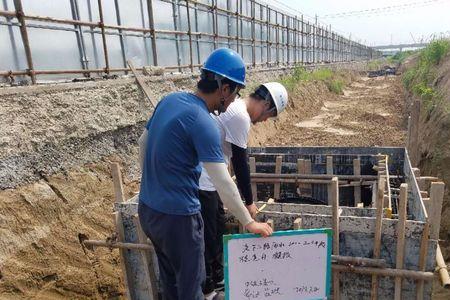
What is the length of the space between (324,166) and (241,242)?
9.19 ft

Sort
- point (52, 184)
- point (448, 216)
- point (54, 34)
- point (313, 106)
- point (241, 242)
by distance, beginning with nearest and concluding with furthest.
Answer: point (241, 242) → point (52, 184) → point (448, 216) → point (54, 34) → point (313, 106)

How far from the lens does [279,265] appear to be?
7.43 feet

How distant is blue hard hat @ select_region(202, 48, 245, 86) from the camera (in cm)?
228

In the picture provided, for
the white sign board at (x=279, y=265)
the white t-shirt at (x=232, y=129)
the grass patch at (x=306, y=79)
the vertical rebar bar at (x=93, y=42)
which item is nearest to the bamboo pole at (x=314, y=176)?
the white t-shirt at (x=232, y=129)

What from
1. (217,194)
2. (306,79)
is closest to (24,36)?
(217,194)

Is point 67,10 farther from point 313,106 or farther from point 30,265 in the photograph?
point 313,106

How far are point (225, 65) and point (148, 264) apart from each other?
5.76ft

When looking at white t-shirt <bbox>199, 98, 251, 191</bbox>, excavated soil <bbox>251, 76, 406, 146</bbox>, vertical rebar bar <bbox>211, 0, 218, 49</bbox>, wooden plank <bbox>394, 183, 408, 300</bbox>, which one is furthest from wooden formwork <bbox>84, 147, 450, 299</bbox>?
vertical rebar bar <bbox>211, 0, 218, 49</bbox>

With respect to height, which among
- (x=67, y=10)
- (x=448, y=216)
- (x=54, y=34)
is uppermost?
(x=67, y=10)

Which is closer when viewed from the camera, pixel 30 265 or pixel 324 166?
pixel 30 265

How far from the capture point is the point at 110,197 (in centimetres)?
474

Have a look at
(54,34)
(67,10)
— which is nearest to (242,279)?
(54,34)

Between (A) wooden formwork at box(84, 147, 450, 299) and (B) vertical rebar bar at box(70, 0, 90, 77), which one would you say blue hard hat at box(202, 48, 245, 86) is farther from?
(B) vertical rebar bar at box(70, 0, 90, 77)

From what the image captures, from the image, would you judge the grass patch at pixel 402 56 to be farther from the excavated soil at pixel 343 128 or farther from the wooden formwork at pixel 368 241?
the wooden formwork at pixel 368 241
